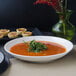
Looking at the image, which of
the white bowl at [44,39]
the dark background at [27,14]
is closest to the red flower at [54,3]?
the white bowl at [44,39]

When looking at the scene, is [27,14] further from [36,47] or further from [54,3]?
[36,47]

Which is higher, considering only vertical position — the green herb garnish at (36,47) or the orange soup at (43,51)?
the green herb garnish at (36,47)

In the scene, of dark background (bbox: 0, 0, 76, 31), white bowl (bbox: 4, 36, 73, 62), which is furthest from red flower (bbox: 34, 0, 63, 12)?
dark background (bbox: 0, 0, 76, 31)

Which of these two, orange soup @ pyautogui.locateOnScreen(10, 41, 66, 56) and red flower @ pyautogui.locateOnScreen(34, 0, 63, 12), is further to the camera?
red flower @ pyautogui.locateOnScreen(34, 0, 63, 12)

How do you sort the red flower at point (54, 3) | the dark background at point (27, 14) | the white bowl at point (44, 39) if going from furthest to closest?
the dark background at point (27, 14) < the red flower at point (54, 3) < the white bowl at point (44, 39)

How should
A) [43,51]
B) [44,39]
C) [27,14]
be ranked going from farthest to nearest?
[27,14] < [44,39] < [43,51]

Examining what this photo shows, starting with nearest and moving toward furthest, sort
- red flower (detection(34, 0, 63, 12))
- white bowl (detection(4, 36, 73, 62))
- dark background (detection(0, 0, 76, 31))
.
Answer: white bowl (detection(4, 36, 73, 62))
red flower (detection(34, 0, 63, 12))
dark background (detection(0, 0, 76, 31))

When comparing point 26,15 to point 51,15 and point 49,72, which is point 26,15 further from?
point 49,72

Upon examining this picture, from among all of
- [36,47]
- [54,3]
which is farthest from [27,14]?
[36,47]

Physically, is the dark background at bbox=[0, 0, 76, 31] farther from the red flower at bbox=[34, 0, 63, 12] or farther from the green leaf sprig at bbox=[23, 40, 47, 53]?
the green leaf sprig at bbox=[23, 40, 47, 53]

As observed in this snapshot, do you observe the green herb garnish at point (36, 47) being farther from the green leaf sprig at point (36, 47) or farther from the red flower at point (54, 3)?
the red flower at point (54, 3)
